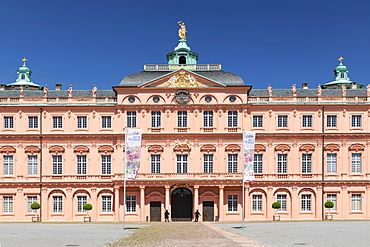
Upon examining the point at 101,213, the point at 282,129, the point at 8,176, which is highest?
the point at 282,129

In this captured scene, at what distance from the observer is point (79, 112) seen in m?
73.3

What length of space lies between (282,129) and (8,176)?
34.9 meters

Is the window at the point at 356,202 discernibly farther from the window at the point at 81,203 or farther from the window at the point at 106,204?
the window at the point at 81,203

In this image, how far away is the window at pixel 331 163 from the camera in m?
72.8

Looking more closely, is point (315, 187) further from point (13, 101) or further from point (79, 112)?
point (13, 101)

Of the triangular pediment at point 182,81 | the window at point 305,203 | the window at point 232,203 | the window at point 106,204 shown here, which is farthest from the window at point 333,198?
the window at point 106,204

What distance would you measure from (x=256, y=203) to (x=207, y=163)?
25.8 feet

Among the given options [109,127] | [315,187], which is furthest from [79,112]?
[315,187]

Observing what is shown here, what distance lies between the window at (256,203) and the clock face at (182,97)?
1463cm

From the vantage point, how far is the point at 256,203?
72188mm

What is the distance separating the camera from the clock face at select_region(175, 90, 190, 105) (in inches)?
2847

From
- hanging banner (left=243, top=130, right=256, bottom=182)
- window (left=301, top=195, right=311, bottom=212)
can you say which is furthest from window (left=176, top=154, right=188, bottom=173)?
hanging banner (left=243, top=130, right=256, bottom=182)

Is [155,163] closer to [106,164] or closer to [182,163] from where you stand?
[182,163]

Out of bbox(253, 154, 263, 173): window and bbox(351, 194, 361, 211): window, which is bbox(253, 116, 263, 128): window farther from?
bbox(351, 194, 361, 211): window
